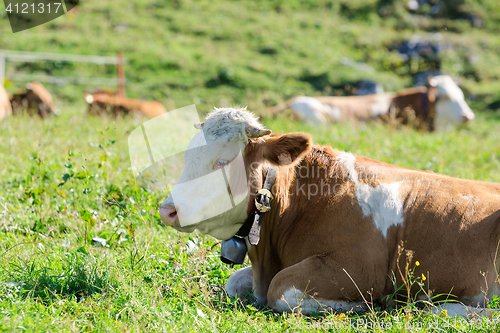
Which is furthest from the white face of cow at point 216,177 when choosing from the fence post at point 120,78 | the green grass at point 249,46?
the fence post at point 120,78

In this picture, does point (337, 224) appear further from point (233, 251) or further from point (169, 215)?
point (169, 215)

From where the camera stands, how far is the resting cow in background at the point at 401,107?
36.0 ft

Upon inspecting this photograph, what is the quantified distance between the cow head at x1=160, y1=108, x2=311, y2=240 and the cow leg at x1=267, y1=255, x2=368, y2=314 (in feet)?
1.84

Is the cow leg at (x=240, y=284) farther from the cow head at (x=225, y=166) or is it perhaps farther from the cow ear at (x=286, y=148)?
the cow ear at (x=286, y=148)

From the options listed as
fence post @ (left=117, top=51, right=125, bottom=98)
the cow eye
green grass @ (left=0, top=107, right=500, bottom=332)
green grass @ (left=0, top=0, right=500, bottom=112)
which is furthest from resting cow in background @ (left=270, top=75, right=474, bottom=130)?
the cow eye

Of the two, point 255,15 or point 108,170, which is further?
point 255,15

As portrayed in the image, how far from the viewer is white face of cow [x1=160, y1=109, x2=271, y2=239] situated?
3076 millimetres

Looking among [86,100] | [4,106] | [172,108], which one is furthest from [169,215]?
[4,106]

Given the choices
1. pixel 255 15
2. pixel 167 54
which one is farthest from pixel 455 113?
pixel 255 15

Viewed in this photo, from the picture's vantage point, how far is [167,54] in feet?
62.5

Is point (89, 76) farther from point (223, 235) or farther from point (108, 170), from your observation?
point (223, 235)

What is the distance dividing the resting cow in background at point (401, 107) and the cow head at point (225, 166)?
7479 millimetres

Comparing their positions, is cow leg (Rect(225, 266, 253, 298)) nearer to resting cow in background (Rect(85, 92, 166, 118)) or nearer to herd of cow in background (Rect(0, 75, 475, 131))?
herd of cow in background (Rect(0, 75, 475, 131))

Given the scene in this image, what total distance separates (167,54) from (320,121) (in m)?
10.5
